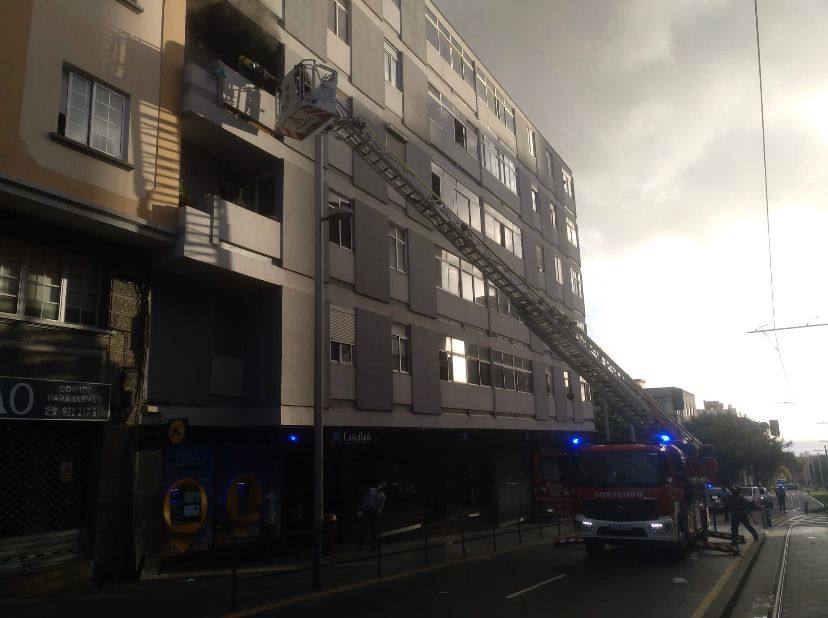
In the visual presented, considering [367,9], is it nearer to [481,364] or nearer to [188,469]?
[481,364]

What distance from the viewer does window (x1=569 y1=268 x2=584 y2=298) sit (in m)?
40.9

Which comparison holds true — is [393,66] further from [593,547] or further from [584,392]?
[584,392]

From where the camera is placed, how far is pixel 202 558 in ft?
48.1

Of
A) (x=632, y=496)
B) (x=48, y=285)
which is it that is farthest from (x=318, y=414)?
(x=632, y=496)

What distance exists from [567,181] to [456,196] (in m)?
19.6

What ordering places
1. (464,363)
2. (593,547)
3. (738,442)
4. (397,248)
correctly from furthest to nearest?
(738,442)
(464,363)
(397,248)
(593,547)

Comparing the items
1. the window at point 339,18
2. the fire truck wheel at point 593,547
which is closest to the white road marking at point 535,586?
the fire truck wheel at point 593,547

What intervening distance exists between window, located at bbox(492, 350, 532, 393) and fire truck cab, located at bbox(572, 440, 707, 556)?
39.2 ft

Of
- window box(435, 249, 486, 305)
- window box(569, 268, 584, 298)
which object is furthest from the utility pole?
window box(569, 268, 584, 298)

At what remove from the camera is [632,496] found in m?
14.7

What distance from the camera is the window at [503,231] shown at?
29722mm

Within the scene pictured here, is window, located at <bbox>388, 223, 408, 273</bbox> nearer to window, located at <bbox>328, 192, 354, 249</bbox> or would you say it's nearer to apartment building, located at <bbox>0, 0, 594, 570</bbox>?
apartment building, located at <bbox>0, 0, 594, 570</bbox>

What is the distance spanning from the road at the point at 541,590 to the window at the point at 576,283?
86.1 ft

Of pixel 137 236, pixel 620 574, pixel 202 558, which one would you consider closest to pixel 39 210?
pixel 137 236
